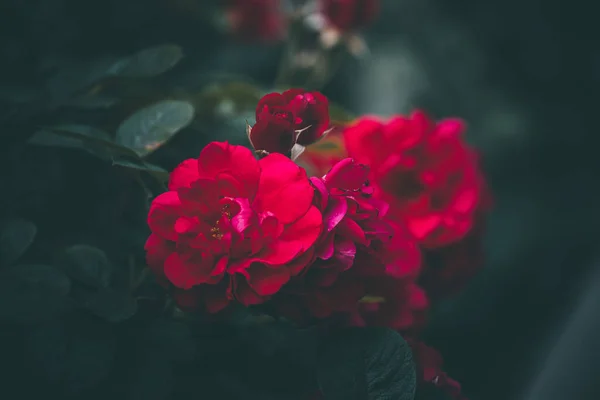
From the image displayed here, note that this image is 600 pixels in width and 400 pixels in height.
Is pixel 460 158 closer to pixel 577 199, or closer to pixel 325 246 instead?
pixel 325 246

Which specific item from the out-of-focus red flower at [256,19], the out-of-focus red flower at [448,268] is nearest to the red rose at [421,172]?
the out-of-focus red flower at [448,268]

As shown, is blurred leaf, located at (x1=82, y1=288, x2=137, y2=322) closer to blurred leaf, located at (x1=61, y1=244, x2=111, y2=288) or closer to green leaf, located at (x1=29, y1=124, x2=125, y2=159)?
blurred leaf, located at (x1=61, y1=244, x2=111, y2=288)

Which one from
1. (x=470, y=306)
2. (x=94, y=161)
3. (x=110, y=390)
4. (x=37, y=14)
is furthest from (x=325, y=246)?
(x=470, y=306)

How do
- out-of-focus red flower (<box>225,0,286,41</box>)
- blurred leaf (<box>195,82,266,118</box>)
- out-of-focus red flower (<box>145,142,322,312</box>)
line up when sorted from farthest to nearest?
out-of-focus red flower (<box>225,0,286,41</box>) → blurred leaf (<box>195,82,266,118</box>) → out-of-focus red flower (<box>145,142,322,312</box>)

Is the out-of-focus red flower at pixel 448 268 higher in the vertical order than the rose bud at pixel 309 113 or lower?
lower

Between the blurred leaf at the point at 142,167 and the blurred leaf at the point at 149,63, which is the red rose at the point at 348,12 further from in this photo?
the blurred leaf at the point at 142,167

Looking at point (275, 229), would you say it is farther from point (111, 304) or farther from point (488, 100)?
point (488, 100)

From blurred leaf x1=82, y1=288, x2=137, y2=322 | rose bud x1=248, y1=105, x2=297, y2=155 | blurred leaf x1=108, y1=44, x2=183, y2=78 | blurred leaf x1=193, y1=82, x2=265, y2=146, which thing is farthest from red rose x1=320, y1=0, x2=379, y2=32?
blurred leaf x1=82, y1=288, x2=137, y2=322
